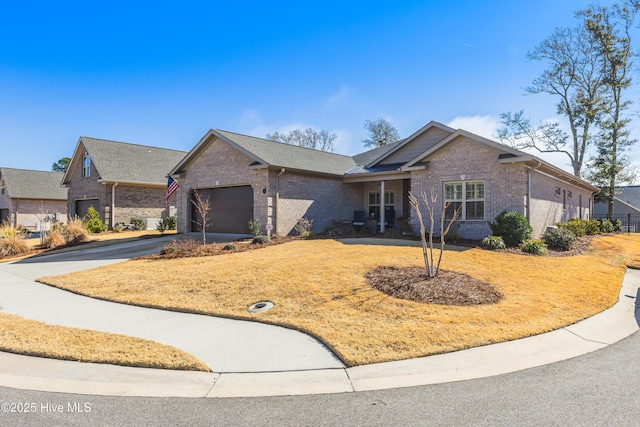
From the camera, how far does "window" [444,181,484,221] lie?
14477 millimetres

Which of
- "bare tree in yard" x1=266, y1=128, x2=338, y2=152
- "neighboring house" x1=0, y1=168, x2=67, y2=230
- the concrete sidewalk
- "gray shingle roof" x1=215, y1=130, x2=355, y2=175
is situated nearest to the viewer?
the concrete sidewalk

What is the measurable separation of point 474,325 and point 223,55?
14.4m

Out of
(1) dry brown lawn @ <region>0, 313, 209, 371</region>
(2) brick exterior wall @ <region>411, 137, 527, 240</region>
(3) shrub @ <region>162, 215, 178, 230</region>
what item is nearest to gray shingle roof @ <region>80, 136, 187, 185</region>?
(3) shrub @ <region>162, 215, 178, 230</region>

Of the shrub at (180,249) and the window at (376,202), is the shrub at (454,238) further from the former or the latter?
the shrub at (180,249)

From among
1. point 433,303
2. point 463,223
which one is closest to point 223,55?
point 463,223

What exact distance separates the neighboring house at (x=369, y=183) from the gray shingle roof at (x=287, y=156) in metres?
0.09

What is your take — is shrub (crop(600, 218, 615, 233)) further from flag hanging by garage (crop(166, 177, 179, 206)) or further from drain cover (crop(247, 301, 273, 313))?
flag hanging by garage (crop(166, 177, 179, 206))

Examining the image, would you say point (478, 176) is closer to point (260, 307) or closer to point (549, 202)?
point (549, 202)

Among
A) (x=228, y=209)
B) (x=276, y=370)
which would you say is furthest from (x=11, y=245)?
(x=276, y=370)

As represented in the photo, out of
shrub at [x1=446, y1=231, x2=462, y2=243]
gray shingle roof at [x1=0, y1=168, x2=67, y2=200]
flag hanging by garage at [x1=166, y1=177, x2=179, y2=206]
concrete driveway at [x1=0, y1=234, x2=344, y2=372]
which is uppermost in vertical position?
gray shingle roof at [x1=0, y1=168, x2=67, y2=200]

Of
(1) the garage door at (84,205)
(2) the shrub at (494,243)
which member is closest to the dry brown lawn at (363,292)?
(2) the shrub at (494,243)

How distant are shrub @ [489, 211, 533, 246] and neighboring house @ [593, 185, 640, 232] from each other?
2428 cm

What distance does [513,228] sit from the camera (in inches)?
495

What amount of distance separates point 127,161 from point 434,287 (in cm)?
2584
